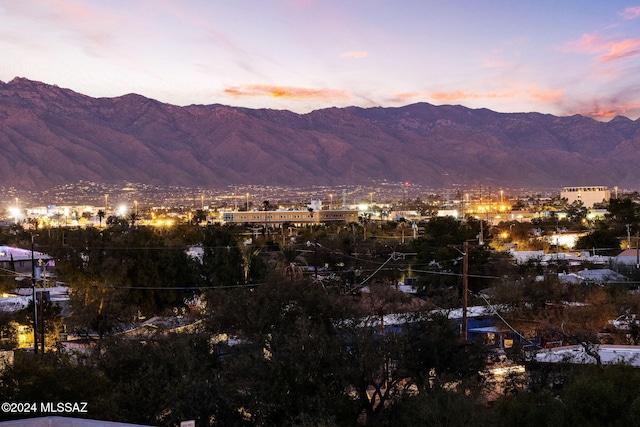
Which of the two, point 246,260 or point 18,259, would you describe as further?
point 18,259

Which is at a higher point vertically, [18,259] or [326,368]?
[326,368]

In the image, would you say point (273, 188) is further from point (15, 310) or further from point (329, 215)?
point (15, 310)

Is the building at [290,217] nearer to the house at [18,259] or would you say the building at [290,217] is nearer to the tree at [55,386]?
the house at [18,259]

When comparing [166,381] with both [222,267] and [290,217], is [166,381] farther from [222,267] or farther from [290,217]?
[290,217]

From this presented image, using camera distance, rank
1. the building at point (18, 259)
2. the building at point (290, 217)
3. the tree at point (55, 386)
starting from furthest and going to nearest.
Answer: the building at point (290, 217) → the building at point (18, 259) → the tree at point (55, 386)

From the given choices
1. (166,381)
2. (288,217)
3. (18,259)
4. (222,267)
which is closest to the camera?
(166,381)

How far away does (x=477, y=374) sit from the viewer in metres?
16.2

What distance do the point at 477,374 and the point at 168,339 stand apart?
7376 mm

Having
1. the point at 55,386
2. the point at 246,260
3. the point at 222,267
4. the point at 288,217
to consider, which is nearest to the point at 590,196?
the point at 288,217

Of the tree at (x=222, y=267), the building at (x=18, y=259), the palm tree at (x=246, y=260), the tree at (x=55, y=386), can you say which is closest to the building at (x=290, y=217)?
the building at (x=18, y=259)

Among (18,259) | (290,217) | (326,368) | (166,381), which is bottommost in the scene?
(290,217)

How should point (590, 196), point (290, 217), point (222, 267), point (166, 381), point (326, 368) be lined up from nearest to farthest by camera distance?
1. point (166, 381)
2. point (326, 368)
3. point (222, 267)
4. point (290, 217)
5. point (590, 196)

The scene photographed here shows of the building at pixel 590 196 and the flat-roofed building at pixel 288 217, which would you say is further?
the building at pixel 590 196

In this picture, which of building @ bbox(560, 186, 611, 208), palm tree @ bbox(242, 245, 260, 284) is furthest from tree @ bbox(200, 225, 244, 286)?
building @ bbox(560, 186, 611, 208)
